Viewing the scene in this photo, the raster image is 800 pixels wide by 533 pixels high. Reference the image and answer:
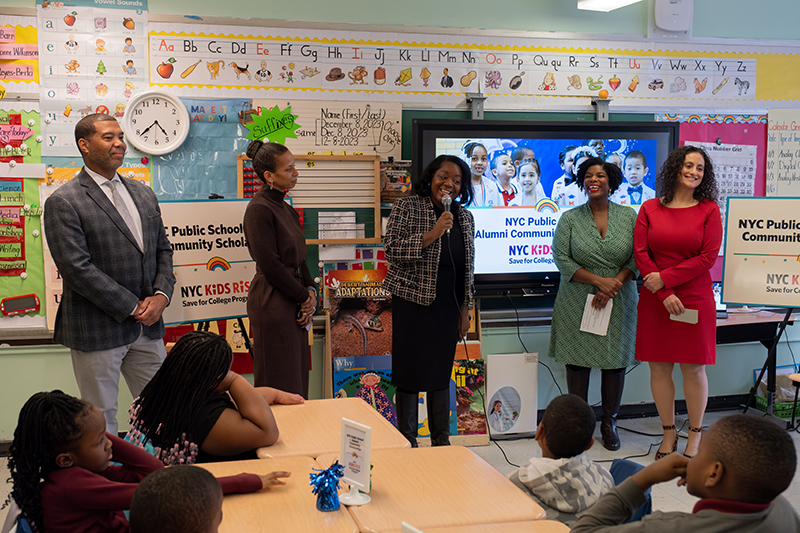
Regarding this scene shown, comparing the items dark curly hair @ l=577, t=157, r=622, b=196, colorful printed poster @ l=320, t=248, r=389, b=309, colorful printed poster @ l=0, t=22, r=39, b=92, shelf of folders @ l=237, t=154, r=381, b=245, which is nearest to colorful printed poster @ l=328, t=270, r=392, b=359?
colorful printed poster @ l=320, t=248, r=389, b=309

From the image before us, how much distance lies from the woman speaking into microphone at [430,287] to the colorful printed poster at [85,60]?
1.85 metres

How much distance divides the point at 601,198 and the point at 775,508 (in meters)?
2.82

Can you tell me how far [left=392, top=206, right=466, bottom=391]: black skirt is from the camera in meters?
3.24

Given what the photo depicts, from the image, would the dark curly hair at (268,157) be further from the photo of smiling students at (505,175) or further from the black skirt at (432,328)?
the photo of smiling students at (505,175)

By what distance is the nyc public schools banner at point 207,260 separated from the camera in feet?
11.1

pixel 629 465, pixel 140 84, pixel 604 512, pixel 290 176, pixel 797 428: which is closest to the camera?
pixel 604 512

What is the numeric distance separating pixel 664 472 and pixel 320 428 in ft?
3.84

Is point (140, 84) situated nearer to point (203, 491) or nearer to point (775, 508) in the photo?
point (203, 491)

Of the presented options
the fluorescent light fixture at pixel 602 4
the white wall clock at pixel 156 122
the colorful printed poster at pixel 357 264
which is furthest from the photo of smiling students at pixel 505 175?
the white wall clock at pixel 156 122

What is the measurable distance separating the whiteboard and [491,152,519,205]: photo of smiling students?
25.7 inches

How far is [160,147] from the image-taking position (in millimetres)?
3730

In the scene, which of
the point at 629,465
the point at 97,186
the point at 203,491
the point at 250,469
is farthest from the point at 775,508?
the point at 97,186

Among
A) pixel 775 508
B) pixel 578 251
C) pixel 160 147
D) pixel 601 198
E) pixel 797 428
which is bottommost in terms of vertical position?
pixel 797 428

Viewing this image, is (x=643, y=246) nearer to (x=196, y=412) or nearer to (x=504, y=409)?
(x=504, y=409)
